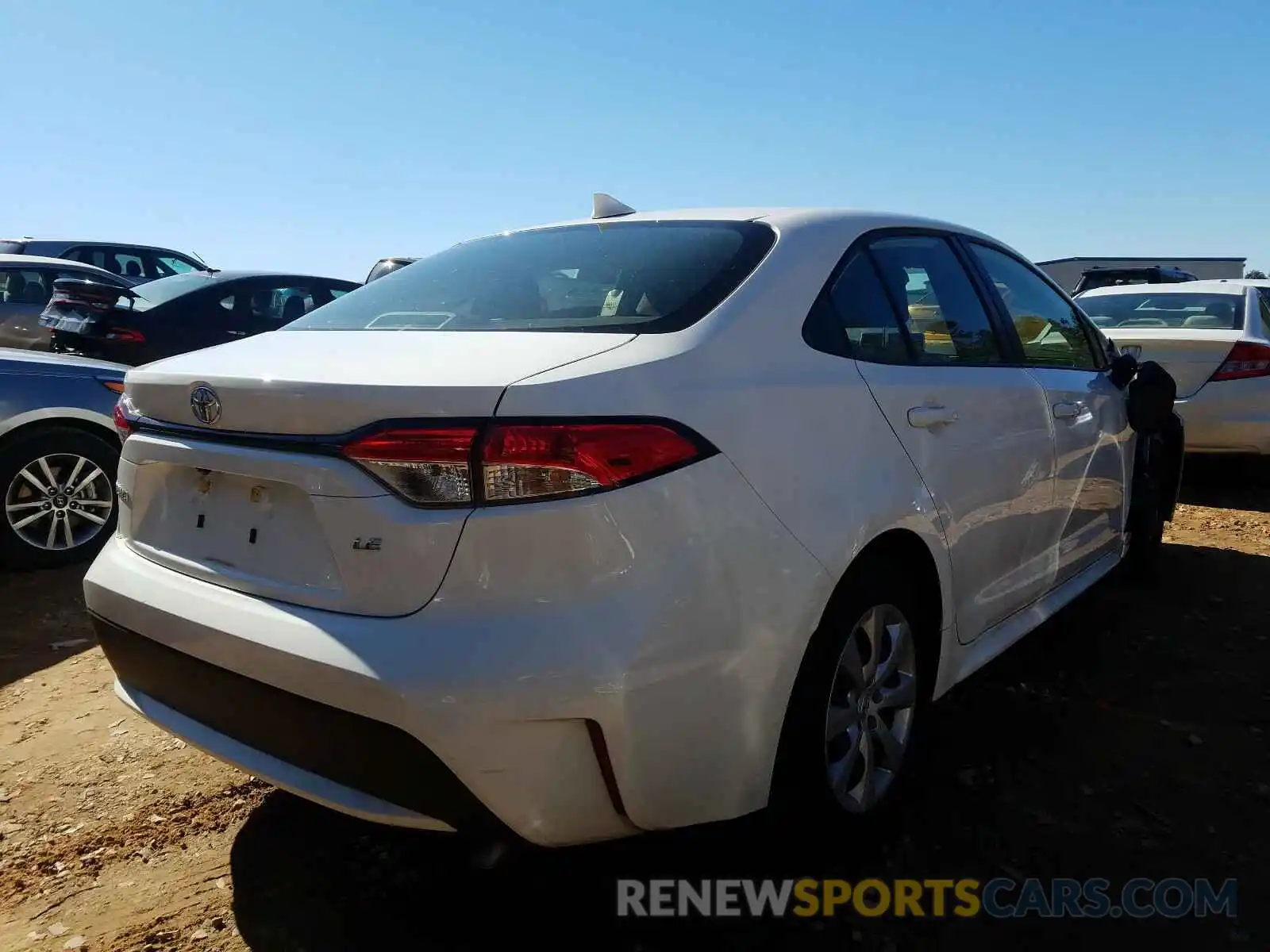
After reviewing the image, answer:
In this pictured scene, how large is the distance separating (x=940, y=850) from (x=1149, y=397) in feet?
7.65

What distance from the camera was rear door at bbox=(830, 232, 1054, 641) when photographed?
2367mm

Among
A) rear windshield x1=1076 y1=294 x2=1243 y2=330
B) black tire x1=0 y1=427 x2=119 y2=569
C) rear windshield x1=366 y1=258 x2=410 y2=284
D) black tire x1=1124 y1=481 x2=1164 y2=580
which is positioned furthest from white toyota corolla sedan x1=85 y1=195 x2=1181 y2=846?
rear windshield x1=366 y1=258 x2=410 y2=284

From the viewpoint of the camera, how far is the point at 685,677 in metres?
1.71

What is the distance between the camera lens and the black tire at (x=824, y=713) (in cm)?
199

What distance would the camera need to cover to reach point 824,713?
2062 mm

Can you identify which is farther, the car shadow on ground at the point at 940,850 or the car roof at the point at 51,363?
the car roof at the point at 51,363

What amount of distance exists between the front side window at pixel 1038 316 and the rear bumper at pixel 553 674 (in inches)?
69.6

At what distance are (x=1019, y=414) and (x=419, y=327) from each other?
184cm


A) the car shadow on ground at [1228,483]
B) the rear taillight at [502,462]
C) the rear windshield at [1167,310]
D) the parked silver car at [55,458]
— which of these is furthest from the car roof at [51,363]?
the car shadow on ground at [1228,483]

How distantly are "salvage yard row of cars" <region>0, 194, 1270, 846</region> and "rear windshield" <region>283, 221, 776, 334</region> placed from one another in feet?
0.04

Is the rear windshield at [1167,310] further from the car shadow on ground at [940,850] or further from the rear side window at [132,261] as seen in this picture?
the rear side window at [132,261]

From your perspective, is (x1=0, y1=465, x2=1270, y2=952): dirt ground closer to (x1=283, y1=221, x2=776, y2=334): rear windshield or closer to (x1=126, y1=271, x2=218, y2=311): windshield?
(x1=283, y1=221, x2=776, y2=334): rear windshield

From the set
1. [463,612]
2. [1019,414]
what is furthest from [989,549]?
[463,612]

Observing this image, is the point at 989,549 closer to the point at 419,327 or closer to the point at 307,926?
the point at 419,327
